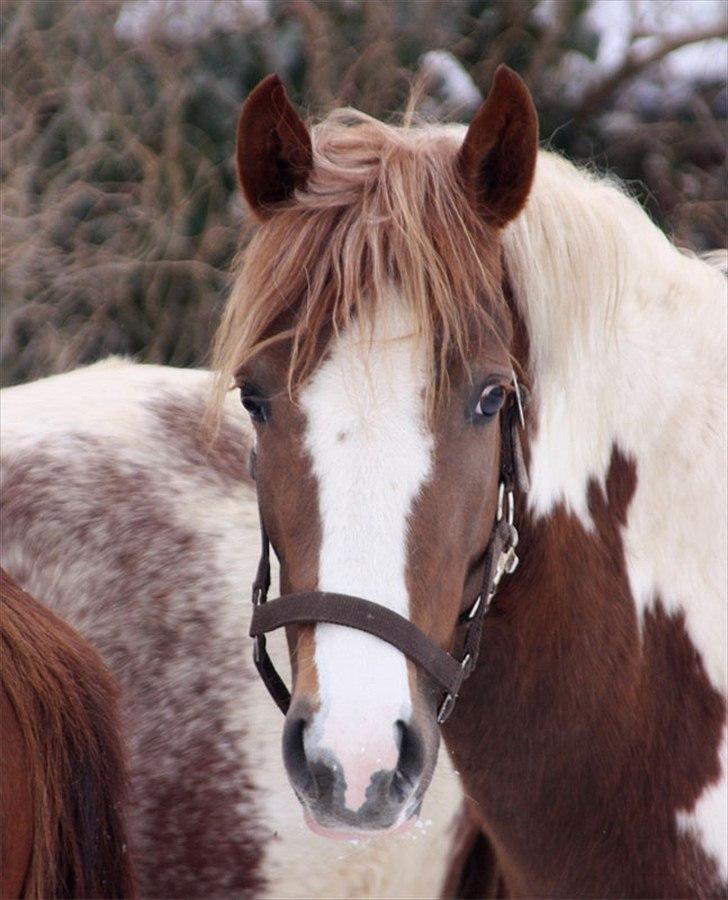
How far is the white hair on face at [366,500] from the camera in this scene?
1.47 metres

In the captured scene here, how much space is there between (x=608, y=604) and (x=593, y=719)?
0.19m

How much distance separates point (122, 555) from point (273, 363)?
112 centimetres

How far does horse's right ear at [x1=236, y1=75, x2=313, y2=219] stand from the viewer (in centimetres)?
177

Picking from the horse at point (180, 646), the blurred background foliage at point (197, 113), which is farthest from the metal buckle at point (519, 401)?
the blurred background foliage at point (197, 113)

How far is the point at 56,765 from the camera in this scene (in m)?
1.49

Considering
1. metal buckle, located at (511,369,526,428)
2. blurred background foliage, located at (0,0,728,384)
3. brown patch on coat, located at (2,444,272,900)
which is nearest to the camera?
metal buckle, located at (511,369,526,428)

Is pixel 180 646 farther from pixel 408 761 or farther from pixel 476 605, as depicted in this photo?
pixel 408 761

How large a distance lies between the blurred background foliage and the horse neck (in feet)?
8.92

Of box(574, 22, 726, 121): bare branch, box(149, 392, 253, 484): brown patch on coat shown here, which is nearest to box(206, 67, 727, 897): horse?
box(149, 392, 253, 484): brown patch on coat

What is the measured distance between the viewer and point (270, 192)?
6.02ft

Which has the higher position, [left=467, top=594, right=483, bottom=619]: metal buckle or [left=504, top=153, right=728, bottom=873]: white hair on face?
[left=504, top=153, right=728, bottom=873]: white hair on face

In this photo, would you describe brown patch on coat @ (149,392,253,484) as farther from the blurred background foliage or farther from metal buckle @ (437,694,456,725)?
the blurred background foliage

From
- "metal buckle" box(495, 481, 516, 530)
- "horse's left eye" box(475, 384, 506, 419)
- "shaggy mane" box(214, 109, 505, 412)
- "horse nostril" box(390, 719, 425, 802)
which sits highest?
"shaggy mane" box(214, 109, 505, 412)

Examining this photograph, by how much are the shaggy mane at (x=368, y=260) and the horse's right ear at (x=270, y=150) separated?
3 cm
